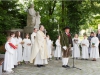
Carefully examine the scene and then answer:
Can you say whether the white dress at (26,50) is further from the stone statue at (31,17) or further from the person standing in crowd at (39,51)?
the stone statue at (31,17)

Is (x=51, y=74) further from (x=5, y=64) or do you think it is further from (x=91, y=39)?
(x=91, y=39)

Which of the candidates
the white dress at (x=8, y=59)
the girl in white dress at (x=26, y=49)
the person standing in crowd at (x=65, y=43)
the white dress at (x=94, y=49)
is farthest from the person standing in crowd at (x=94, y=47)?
the white dress at (x=8, y=59)

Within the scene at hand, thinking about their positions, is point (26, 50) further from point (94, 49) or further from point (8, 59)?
point (94, 49)

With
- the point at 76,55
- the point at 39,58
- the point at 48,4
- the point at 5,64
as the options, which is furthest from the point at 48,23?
the point at 5,64

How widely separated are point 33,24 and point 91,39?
164 inches

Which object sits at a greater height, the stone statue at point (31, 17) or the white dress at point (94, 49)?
the stone statue at point (31, 17)

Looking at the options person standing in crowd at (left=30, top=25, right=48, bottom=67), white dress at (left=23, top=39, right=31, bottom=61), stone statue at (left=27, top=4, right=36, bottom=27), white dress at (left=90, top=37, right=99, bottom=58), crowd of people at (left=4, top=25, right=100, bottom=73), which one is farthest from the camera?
stone statue at (left=27, top=4, right=36, bottom=27)

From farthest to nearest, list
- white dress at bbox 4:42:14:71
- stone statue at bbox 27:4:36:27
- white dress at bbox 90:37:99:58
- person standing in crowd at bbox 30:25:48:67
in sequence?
stone statue at bbox 27:4:36:27, white dress at bbox 90:37:99:58, person standing in crowd at bbox 30:25:48:67, white dress at bbox 4:42:14:71

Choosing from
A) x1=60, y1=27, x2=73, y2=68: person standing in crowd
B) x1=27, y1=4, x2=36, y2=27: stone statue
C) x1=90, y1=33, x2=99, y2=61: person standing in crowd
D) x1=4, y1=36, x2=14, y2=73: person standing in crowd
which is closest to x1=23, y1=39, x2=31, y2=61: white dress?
x1=60, y1=27, x2=73, y2=68: person standing in crowd

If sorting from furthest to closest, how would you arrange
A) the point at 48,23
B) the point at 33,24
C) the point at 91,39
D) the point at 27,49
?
1. the point at 48,23
2. the point at 33,24
3. the point at 91,39
4. the point at 27,49

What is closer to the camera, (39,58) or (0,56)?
(0,56)

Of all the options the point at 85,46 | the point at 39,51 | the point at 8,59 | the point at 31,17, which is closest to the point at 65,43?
the point at 39,51

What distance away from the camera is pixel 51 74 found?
7445 millimetres

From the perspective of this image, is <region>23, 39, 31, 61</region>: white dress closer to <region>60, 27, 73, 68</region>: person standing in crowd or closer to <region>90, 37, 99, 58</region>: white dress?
<region>60, 27, 73, 68</region>: person standing in crowd
